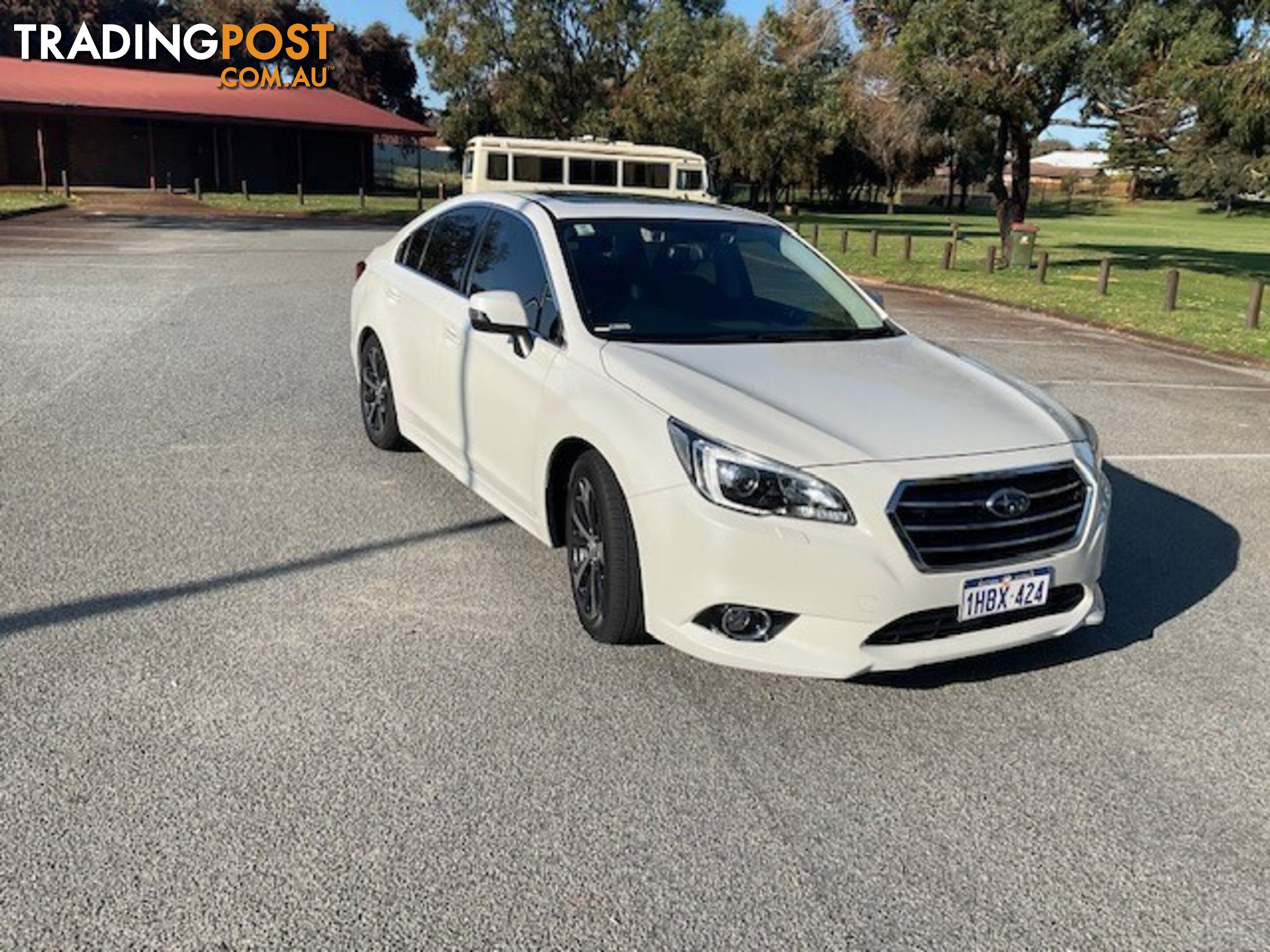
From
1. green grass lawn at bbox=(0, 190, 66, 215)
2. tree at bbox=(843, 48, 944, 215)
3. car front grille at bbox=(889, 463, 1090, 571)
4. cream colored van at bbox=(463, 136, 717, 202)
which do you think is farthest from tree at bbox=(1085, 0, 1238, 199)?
green grass lawn at bbox=(0, 190, 66, 215)

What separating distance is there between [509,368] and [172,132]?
146 ft

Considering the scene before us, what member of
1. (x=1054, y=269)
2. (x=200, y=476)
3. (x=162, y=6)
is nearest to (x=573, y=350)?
(x=200, y=476)

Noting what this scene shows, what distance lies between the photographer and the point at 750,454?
3.54 meters

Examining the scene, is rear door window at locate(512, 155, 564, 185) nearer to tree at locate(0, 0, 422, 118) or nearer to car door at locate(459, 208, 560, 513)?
car door at locate(459, 208, 560, 513)

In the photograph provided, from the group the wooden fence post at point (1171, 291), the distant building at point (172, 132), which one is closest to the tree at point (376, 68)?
the distant building at point (172, 132)

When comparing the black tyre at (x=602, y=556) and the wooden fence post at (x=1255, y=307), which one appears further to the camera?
the wooden fence post at (x=1255, y=307)

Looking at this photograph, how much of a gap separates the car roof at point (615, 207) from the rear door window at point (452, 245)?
0.11 metres

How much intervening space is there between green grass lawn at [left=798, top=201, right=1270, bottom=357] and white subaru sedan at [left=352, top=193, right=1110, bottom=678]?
9732mm

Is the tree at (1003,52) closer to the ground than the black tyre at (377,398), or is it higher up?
higher up

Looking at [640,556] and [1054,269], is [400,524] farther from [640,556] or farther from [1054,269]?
[1054,269]

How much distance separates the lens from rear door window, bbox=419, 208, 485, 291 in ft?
18.3

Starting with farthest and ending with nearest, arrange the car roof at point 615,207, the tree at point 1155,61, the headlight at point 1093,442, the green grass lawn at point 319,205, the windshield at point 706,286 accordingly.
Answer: the green grass lawn at point 319,205
the tree at point 1155,61
the car roof at point 615,207
the windshield at point 706,286
the headlight at point 1093,442

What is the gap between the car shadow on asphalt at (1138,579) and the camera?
407cm

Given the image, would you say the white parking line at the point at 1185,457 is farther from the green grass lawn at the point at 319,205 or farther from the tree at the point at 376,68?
the tree at the point at 376,68
